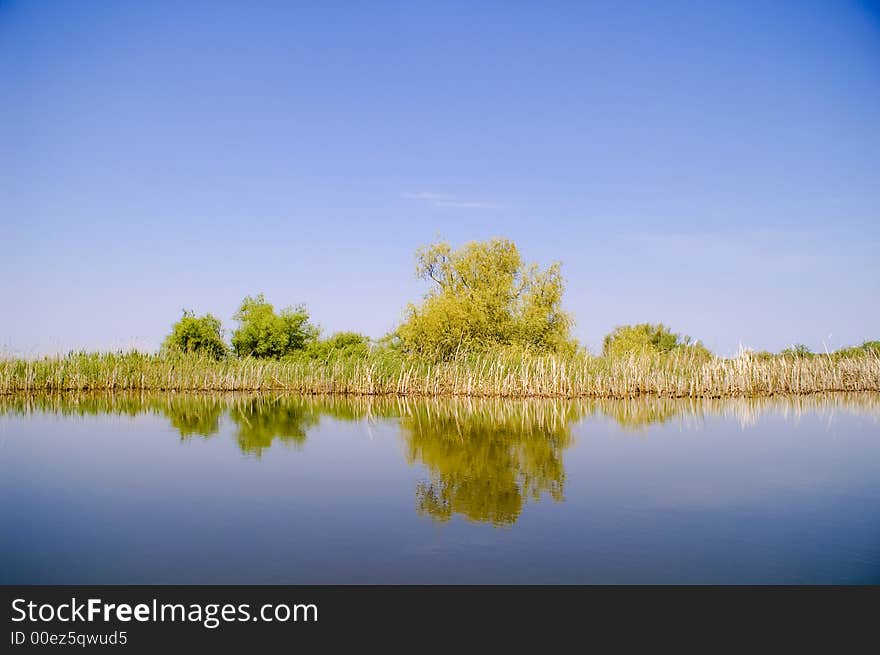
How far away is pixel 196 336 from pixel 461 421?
30.3m

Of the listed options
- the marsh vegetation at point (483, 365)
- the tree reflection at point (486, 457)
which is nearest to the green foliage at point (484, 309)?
the marsh vegetation at point (483, 365)

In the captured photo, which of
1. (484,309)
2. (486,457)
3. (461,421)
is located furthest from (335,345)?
(486,457)

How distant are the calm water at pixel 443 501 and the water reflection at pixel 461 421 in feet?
0.34

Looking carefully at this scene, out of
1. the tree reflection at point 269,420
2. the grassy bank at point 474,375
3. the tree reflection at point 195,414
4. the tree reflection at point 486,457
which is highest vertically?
the grassy bank at point 474,375

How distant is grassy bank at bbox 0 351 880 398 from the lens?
94.7ft

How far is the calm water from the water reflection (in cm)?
10

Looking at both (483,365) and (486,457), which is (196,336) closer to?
(483,365)

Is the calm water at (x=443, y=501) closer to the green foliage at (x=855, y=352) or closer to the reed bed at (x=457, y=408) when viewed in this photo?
the reed bed at (x=457, y=408)

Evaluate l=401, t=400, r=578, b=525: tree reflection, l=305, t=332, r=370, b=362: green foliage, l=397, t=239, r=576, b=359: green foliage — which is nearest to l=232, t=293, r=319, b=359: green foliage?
l=305, t=332, r=370, b=362: green foliage

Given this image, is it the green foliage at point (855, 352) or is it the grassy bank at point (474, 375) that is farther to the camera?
the green foliage at point (855, 352)

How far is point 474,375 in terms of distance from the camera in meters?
30.1

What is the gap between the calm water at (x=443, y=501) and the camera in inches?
284
